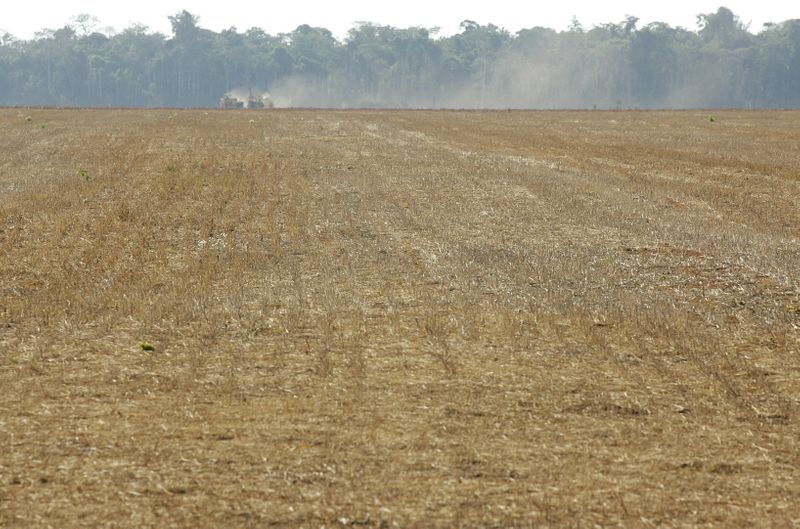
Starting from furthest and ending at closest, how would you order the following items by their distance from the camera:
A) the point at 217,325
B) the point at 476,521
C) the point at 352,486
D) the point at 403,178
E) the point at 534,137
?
the point at 534,137, the point at 403,178, the point at 217,325, the point at 352,486, the point at 476,521

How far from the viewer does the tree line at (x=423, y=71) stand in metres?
162

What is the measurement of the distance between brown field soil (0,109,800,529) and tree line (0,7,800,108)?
140246 millimetres

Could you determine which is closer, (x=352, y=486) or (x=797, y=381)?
(x=352, y=486)

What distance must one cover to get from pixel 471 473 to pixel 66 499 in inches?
106

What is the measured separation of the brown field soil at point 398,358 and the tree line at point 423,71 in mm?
140246

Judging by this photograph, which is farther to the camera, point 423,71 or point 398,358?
point 423,71

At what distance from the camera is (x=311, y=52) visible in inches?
7057

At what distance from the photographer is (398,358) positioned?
9.16 meters

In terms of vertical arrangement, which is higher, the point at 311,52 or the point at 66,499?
the point at 311,52

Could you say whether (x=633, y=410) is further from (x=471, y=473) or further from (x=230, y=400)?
(x=230, y=400)

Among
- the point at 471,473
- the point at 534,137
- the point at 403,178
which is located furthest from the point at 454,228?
the point at 534,137

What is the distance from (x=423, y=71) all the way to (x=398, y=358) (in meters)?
165

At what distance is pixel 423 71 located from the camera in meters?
170

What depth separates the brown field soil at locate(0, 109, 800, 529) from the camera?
20.5ft
